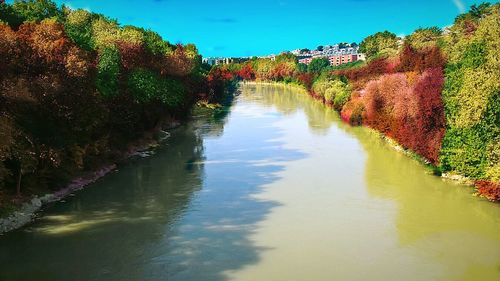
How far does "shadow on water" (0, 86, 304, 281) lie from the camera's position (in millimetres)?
18719

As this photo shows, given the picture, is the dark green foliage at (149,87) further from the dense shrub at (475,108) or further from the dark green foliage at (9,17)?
the dense shrub at (475,108)

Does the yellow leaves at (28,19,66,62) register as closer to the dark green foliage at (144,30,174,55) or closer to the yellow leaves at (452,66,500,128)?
the dark green foliage at (144,30,174,55)

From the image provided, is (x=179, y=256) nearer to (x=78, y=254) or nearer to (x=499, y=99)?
(x=78, y=254)

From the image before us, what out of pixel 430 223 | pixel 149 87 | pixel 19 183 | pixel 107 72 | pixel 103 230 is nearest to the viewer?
pixel 103 230

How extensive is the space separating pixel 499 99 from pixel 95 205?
2466 cm

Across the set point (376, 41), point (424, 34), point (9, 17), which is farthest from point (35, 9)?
point (376, 41)

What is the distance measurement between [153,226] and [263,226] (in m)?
5.59

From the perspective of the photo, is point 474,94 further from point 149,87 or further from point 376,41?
point 376,41

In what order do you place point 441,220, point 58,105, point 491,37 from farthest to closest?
point 491,37 → point 58,105 → point 441,220

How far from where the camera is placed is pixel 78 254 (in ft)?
65.3

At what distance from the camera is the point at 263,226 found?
76.9 ft

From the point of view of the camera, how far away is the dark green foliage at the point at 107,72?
35250 mm

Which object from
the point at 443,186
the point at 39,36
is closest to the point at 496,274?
the point at 443,186

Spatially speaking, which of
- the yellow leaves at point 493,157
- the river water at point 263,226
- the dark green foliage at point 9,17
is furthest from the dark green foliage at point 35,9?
the yellow leaves at point 493,157
